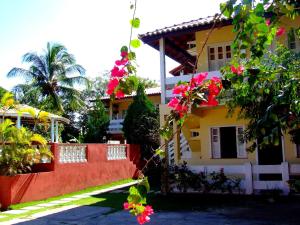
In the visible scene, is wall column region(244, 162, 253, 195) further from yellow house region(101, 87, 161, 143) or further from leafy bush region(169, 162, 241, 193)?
A: yellow house region(101, 87, 161, 143)

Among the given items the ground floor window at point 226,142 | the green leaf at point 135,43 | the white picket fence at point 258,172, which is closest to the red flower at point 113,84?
the green leaf at point 135,43

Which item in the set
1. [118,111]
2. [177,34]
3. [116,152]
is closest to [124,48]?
[177,34]

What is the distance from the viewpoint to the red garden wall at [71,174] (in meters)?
11.7

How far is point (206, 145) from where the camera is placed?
14398 mm

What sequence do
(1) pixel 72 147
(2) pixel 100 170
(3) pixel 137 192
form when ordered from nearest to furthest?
(3) pixel 137 192 < (1) pixel 72 147 < (2) pixel 100 170

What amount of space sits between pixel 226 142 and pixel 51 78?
2020 centimetres

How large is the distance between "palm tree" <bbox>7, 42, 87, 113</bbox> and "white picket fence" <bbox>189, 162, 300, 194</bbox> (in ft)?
68.9

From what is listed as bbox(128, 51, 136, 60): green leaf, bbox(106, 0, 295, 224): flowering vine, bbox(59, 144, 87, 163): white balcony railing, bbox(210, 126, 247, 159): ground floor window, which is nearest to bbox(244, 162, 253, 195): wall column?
bbox(210, 126, 247, 159): ground floor window

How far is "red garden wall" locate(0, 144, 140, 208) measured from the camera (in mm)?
11740

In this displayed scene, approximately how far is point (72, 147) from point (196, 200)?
5.76m

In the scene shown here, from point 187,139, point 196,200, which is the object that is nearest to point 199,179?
point 196,200

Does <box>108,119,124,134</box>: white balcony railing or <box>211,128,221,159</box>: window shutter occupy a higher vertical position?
<box>108,119,124,134</box>: white balcony railing

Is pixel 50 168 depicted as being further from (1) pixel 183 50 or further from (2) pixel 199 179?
(1) pixel 183 50

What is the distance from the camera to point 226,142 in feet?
46.5
